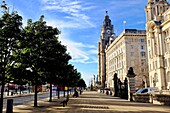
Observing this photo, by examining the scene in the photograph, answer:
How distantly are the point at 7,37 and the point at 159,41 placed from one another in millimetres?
59694

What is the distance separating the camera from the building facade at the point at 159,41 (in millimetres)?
63125

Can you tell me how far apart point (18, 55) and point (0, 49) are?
157 centimetres

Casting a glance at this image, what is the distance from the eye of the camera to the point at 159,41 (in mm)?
67312

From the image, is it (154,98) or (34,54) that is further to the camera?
(154,98)

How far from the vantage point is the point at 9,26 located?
15.8 metres

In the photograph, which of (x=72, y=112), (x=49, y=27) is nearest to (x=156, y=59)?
(x=49, y=27)

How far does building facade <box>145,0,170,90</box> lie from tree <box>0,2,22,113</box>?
53.8m

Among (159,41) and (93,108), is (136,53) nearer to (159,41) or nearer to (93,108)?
(159,41)

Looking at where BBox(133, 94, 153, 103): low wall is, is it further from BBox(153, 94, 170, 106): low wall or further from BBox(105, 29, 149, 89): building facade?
BBox(105, 29, 149, 89): building facade

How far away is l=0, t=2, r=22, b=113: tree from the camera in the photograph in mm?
15281

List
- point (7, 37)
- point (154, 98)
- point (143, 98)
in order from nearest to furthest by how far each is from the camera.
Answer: point (7, 37) → point (154, 98) → point (143, 98)

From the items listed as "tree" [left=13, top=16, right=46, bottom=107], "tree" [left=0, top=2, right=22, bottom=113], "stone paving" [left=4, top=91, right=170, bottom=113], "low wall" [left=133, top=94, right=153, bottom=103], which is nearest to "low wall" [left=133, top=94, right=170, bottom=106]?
"low wall" [left=133, top=94, right=153, bottom=103]

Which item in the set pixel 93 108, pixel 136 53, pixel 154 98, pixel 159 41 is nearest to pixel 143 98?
pixel 154 98

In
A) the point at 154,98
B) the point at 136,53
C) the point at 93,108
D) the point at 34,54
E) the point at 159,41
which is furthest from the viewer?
the point at 136,53
